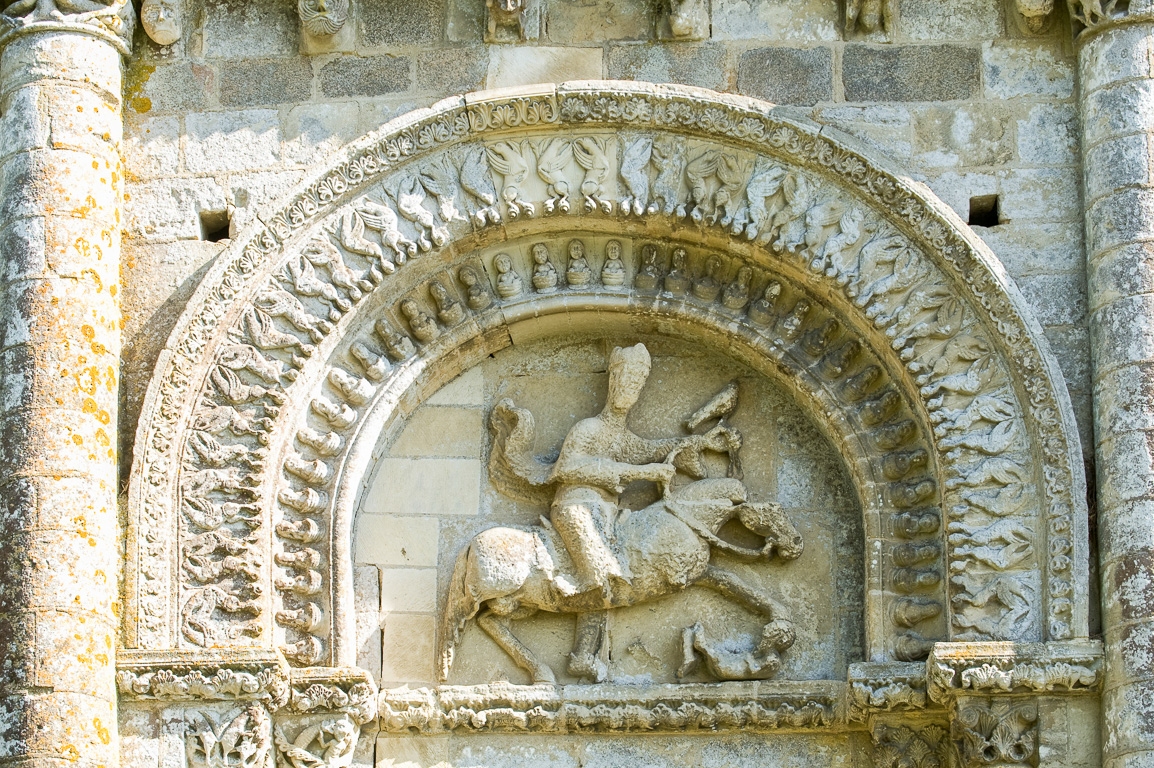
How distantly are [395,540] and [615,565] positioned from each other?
3.56ft

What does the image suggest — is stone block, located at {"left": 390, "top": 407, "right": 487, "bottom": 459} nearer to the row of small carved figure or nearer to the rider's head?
the rider's head

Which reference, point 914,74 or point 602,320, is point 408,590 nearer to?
point 602,320

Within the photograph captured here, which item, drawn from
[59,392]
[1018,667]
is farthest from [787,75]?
[59,392]

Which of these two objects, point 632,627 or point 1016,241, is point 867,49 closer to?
point 1016,241

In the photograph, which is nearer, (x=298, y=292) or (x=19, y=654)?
(x=19, y=654)

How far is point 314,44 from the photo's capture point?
9.14 meters

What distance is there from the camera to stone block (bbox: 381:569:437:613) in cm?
894

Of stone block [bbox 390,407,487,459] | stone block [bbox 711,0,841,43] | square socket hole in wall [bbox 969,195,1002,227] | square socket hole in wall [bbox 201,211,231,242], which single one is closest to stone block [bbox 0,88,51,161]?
square socket hole in wall [bbox 201,211,231,242]

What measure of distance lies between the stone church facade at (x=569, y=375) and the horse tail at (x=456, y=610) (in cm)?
3

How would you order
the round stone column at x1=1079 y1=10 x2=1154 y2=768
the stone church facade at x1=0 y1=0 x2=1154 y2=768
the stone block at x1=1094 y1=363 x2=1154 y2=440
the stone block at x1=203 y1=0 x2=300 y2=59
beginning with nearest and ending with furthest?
the round stone column at x1=1079 y1=10 x2=1154 y2=768 → the stone block at x1=1094 y1=363 x2=1154 y2=440 → the stone church facade at x1=0 y1=0 x2=1154 y2=768 → the stone block at x1=203 y1=0 x2=300 y2=59

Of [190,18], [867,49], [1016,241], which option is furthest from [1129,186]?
[190,18]

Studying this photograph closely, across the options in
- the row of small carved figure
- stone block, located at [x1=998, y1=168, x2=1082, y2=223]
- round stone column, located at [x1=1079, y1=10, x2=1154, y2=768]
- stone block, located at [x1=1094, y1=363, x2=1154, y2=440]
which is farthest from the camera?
stone block, located at [x1=998, y1=168, x2=1082, y2=223]

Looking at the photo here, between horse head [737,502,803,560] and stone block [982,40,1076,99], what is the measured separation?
2228 mm

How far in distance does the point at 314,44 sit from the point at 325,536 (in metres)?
2.40
